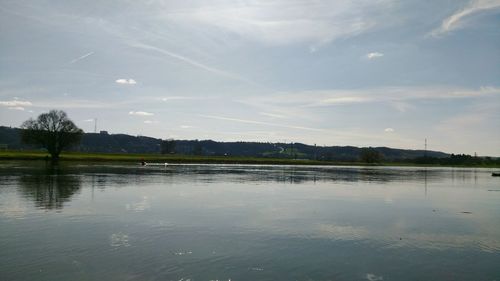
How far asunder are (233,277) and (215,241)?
475 cm

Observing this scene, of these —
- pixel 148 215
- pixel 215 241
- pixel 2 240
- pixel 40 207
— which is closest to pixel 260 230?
pixel 215 241

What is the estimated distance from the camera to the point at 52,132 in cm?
10606

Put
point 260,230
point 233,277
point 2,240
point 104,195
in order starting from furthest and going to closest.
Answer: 1. point 104,195
2. point 260,230
3. point 2,240
4. point 233,277

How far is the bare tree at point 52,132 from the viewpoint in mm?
105000

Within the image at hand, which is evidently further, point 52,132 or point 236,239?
point 52,132

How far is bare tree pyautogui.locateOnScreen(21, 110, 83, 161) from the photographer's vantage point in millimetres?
105000

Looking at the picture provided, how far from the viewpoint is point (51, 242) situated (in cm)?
1562

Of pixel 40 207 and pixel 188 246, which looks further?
pixel 40 207

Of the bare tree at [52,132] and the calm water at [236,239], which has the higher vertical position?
the bare tree at [52,132]

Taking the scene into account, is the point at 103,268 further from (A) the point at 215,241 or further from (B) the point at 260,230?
(B) the point at 260,230

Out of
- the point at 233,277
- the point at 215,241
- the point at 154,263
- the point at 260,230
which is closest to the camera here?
the point at 233,277

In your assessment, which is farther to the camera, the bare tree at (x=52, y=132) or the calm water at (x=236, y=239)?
the bare tree at (x=52, y=132)

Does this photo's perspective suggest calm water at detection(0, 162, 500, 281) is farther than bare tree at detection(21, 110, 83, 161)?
No

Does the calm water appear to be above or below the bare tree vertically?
below
